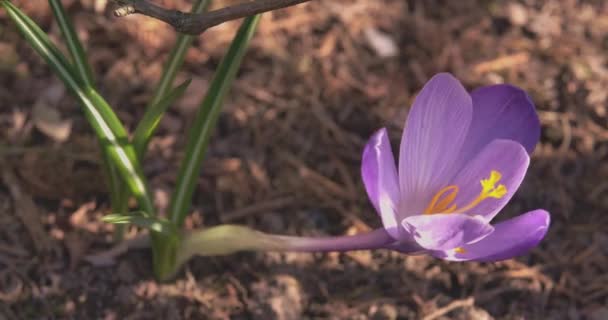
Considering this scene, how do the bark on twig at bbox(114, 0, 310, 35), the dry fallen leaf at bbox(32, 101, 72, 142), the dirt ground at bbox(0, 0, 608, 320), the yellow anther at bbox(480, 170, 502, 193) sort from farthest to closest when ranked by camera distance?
the dry fallen leaf at bbox(32, 101, 72, 142)
the dirt ground at bbox(0, 0, 608, 320)
the yellow anther at bbox(480, 170, 502, 193)
the bark on twig at bbox(114, 0, 310, 35)

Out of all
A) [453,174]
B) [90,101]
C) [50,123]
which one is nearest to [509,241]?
[453,174]

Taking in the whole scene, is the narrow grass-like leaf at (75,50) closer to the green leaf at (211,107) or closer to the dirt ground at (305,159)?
the green leaf at (211,107)

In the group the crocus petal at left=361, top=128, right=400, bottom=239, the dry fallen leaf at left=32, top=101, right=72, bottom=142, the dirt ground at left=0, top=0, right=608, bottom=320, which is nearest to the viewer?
the crocus petal at left=361, top=128, right=400, bottom=239

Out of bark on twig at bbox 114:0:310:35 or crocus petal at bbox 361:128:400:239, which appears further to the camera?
crocus petal at bbox 361:128:400:239

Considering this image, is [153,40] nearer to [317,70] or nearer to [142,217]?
[317,70]

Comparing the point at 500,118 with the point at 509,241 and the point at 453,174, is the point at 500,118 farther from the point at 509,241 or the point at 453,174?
the point at 509,241

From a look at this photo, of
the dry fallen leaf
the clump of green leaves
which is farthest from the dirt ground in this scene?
the clump of green leaves

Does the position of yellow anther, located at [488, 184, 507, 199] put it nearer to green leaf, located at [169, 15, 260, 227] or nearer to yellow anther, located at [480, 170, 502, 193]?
yellow anther, located at [480, 170, 502, 193]

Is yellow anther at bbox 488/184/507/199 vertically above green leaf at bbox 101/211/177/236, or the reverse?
yellow anther at bbox 488/184/507/199
